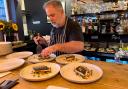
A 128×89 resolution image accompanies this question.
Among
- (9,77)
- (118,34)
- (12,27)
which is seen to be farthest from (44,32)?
(9,77)

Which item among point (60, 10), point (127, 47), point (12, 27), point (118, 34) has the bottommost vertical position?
point (127, 47)

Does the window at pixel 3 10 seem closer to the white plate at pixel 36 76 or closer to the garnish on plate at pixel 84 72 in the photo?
the white plate at pixel 36 76

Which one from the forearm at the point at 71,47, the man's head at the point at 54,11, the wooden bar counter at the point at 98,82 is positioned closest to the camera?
the wooden bar counter at the point at 98,82

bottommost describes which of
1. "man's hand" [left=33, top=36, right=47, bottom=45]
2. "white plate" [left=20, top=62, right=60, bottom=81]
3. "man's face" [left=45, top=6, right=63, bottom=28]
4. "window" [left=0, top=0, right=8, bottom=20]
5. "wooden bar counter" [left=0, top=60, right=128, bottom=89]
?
"wooden bar counter" [left=0, top=60, right=128, bottom=89]

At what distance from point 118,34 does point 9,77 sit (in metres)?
2.28

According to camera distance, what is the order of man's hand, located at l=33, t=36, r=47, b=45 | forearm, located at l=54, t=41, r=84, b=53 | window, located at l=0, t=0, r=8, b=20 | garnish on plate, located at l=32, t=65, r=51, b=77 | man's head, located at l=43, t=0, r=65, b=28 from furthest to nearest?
window, located at l=0, t=0, r=8, b=20
man's hand, located at l=33, t=36, r=47, b=45
man's head, located at l=43, t=0, r=65, b=28
forearm, located at l=54, t=41, r=84, b=53
garnish on plate, located at l=32, t=65, r=51, b=77

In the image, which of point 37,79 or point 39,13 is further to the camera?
point 39,13

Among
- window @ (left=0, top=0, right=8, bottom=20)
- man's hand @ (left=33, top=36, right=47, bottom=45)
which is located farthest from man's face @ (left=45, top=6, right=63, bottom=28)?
window @ (left=0, top=0, right=8, bottom=20)

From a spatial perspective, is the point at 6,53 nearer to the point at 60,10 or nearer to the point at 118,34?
the point at 60,10

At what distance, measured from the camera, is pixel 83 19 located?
313 centimetres

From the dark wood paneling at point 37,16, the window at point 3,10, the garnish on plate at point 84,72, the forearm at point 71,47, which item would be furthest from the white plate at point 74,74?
the dark wood paneling at point 37,16

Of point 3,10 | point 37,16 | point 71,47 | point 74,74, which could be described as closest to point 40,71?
point 74,74

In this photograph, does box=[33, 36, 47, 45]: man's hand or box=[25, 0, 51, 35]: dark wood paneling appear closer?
box=[33, 36, 47, 45]: man's hand

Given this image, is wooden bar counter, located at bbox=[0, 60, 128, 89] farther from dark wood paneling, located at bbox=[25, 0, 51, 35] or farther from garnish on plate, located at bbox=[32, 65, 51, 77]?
dark wood paneling, located at bbox=[25, 0, 51, 35]
